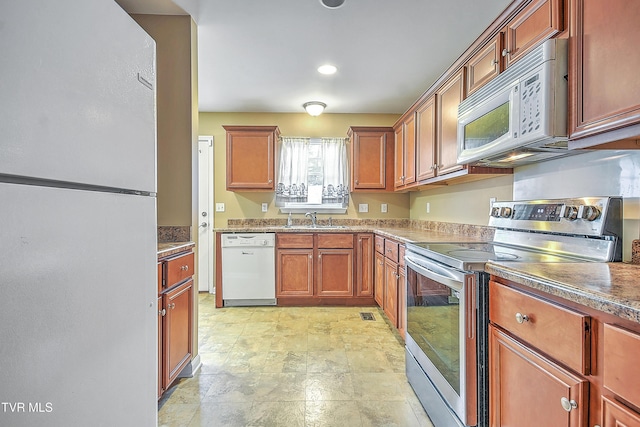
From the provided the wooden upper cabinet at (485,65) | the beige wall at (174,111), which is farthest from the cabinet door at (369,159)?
the beige wall at (174,111)

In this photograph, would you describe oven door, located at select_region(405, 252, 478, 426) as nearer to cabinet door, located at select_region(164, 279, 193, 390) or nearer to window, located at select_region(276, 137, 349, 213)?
cabinet door, located at select_region(164, 279, 193, 390)

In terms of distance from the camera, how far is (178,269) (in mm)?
1900

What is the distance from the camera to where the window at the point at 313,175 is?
4.24 metres

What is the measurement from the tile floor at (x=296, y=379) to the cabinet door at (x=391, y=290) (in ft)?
0.63

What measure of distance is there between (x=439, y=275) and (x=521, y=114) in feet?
2.75

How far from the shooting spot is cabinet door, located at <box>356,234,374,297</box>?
3629mm

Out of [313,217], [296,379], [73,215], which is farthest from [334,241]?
[73,215]

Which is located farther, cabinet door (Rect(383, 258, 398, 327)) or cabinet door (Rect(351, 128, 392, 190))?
cabinet door (Rect(351, 128, 392, 190))

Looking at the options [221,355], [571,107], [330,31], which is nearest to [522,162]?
[571,107]

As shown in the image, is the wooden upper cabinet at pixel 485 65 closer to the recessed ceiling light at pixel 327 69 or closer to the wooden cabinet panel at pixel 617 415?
the recessed ceiling light at pixel 327 69

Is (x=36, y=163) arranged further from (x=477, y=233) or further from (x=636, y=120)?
(x=477, y=233)

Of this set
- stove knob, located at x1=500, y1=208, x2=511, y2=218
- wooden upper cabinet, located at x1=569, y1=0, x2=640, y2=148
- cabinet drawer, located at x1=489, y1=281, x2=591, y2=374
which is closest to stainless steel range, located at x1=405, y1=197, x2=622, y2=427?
stove knob, located at x1=500, y1=208, x2=511, y2=218

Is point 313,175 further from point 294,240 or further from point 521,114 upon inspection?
point 521,114

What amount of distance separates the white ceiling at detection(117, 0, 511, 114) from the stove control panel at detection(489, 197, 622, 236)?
1328 millimetres
